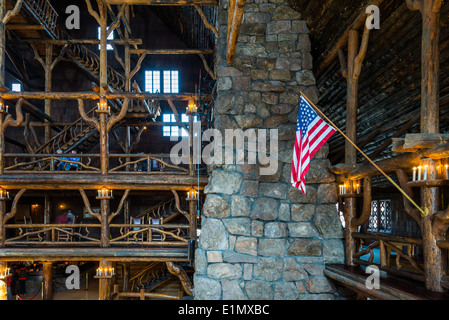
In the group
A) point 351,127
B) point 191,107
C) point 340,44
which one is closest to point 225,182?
point 351,127

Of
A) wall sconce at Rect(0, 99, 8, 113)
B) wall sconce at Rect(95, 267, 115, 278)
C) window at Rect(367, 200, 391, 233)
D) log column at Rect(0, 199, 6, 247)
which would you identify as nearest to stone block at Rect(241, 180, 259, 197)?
wall sconce at Rect(95, 267, 115, 278)

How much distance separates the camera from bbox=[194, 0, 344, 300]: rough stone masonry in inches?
276

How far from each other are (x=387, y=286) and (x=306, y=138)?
112 inches

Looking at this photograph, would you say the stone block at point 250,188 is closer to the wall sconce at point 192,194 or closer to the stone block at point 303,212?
the stone block at point 303,212

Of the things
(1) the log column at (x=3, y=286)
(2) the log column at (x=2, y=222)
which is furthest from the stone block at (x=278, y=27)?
(1) the log column at (x=3, y=286)

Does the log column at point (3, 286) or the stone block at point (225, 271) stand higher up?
the stone block at point (225, 271)

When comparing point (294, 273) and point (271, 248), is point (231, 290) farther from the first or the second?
point (294, 273)

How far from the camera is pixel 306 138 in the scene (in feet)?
19.6

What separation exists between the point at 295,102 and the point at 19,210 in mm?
20532

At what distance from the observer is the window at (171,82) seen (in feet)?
66.9

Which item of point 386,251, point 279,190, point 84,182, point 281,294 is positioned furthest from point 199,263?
point 84,182

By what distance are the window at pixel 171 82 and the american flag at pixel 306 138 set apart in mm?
15254

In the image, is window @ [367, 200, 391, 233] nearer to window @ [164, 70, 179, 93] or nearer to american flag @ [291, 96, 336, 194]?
american flag @ [291, 96, 336, 194]

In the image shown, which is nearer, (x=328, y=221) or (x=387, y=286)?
(x=387, y=286)
